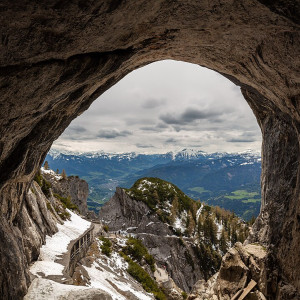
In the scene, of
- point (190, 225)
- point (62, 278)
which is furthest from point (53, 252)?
point (190, 225)

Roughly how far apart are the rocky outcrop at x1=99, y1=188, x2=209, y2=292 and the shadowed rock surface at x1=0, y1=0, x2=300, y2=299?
7683cm

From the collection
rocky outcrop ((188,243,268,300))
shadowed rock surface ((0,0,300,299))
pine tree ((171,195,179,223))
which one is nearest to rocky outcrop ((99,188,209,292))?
pine tree ((171,195,179,223))

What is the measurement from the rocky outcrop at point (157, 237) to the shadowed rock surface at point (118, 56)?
76.8 m

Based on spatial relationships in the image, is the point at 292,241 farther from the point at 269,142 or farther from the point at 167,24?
the point at 167,24

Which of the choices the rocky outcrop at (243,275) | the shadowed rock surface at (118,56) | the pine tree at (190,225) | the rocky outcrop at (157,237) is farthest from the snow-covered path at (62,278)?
the pine tree at (190,225)

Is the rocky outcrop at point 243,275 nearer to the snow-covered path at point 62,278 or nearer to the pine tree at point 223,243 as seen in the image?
the snow-covered path at point 62,278

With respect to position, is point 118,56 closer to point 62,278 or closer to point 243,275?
point 243,275

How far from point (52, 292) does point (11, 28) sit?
544 inches

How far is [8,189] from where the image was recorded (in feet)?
47.8

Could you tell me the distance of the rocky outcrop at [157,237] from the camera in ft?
291

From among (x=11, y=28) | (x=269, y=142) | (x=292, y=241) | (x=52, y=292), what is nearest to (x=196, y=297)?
(x=292, y=241)

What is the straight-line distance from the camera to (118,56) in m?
10.0

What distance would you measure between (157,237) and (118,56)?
95.2 metres

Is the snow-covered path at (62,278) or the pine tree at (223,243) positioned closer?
the snow-covered path at (62,278)
